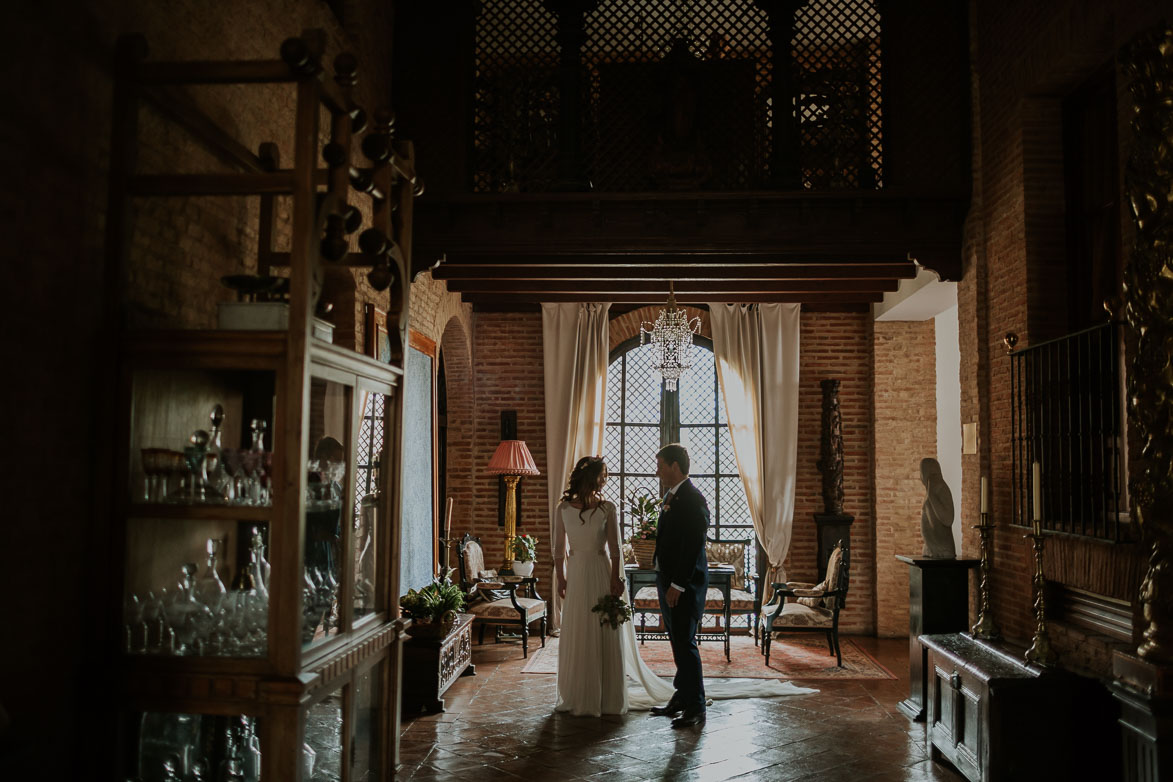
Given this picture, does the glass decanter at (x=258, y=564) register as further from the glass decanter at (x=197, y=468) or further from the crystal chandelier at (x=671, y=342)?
the crystal chandelier at (x=671, y=342)

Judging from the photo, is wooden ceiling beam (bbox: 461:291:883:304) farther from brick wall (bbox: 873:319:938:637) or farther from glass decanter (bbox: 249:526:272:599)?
glass decanter (bbox: 249:526:272:599)

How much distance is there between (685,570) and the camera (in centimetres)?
623

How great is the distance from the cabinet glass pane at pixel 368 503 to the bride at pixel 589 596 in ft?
7.47

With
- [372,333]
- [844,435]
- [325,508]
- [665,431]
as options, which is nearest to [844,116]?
[372,333]

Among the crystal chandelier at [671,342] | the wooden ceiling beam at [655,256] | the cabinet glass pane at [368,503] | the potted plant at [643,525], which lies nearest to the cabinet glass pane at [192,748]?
the cabinet glass pane at [368,503]

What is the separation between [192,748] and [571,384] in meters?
7.75

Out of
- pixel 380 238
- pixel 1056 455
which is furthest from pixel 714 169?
pixel 380 238

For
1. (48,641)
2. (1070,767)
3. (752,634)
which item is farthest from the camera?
(752,634)

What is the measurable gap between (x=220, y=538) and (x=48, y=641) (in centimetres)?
89

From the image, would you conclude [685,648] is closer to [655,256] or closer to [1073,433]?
[1073,433]

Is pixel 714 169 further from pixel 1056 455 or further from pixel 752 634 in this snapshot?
pixel 752 634

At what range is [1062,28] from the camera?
529cm

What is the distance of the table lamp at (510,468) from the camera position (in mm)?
10398

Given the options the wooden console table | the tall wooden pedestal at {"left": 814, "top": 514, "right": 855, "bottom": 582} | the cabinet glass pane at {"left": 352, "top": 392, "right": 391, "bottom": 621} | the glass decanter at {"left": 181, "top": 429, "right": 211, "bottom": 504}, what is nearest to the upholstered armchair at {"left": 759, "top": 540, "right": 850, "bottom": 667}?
the tall wooden pedestal at {"left": 814, "top": 514, "right": 855, "bottom": 582}
